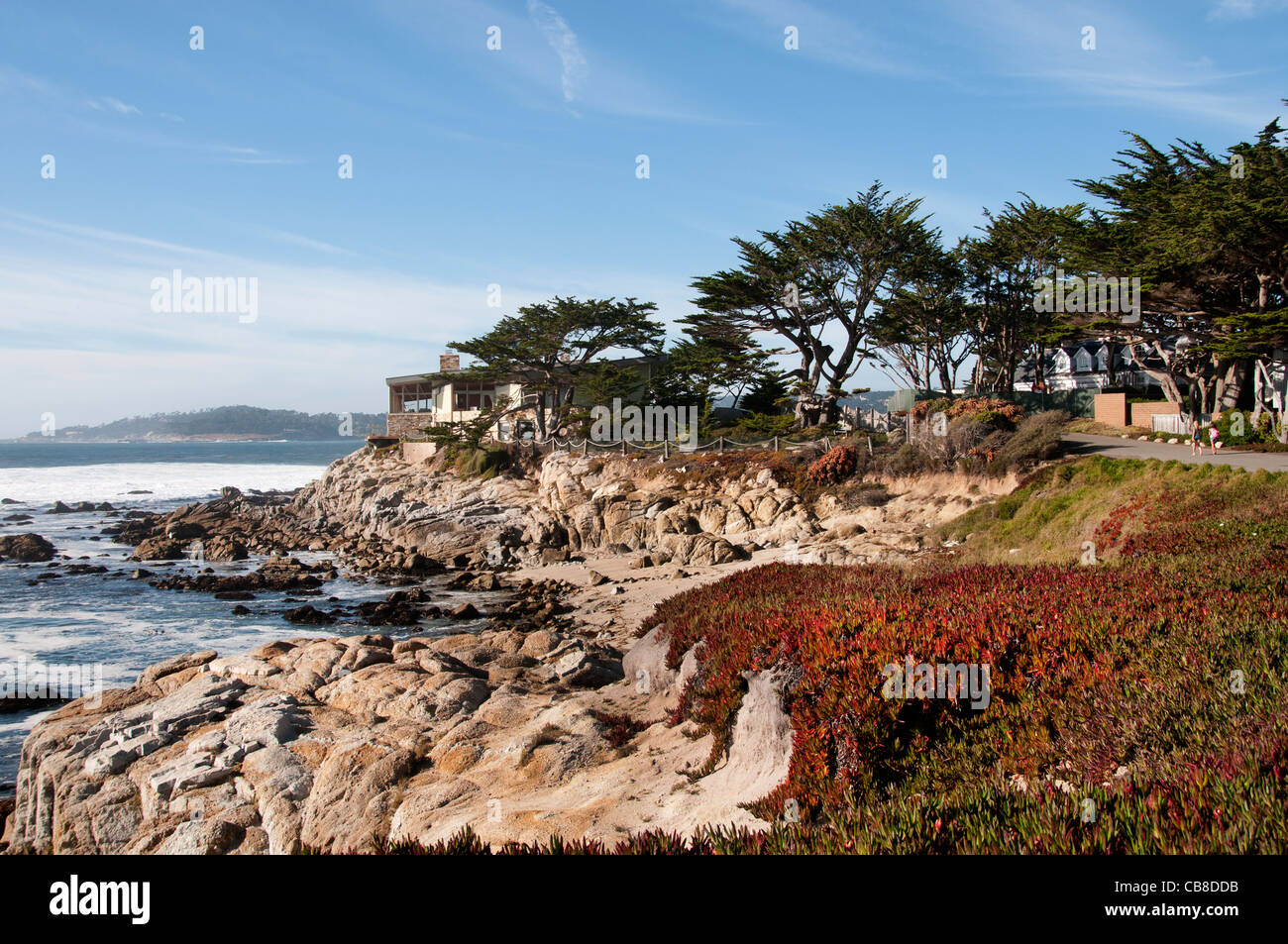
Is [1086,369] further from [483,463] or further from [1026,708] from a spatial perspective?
[1026,708]

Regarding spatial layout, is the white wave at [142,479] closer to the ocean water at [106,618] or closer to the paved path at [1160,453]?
the ocean water at [106,618]

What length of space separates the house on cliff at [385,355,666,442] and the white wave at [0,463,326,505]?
25.9 m

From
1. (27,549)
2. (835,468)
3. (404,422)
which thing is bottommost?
(27,549)

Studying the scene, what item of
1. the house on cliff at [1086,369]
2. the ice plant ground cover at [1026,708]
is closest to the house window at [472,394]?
the house on cliff at [1086,369]

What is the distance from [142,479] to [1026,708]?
103959mm

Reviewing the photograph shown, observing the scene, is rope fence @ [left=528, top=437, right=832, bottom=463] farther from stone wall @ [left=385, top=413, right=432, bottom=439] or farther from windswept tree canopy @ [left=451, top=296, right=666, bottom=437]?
stone wall @ [left=385, top=413, right=432, bottom=439]

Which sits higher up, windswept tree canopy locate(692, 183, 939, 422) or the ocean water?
windswept tree canopy locate(692, 183, 939, 422)

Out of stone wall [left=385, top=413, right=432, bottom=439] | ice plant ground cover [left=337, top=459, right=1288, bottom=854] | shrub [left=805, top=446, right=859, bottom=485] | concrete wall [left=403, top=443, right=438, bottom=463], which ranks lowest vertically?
ice plant ground cover [left=337, top=459, right=1288, bottom=854]

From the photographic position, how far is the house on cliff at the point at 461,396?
48125 mm

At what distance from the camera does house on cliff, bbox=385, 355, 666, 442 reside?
158 ft

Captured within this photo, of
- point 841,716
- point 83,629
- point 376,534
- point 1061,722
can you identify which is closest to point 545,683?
point 841,716

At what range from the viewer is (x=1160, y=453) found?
24266 millimetres

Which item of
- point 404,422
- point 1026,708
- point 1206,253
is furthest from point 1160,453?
point 404,422

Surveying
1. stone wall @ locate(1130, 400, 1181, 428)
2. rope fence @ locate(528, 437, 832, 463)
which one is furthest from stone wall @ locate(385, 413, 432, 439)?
stone wall @ locate(1130, 400, 1181, 428)
